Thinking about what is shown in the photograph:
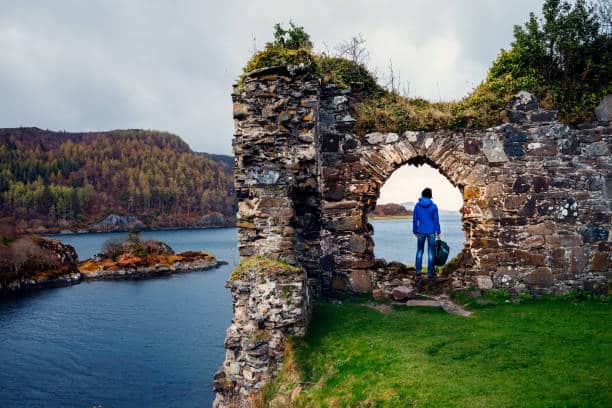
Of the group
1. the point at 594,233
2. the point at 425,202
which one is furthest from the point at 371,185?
the point at 594,233

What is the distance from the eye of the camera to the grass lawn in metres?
4.19

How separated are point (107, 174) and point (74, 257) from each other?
85.5m

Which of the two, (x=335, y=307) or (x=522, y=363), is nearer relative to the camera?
(x=522, y=363)

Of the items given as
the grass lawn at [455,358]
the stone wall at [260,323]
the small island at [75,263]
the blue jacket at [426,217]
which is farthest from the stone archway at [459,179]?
the small island at [75,263]

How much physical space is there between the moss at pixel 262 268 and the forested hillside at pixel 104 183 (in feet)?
347

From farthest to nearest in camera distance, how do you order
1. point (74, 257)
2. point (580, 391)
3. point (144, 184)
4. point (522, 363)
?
1. point (144, 184)
2. point (74, 257)
3. point (522, 363)
4. point (580, 391)

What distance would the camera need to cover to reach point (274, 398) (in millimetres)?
5758

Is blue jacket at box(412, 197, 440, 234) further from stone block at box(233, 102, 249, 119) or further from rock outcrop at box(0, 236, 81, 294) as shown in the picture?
rock outcrop at box(0, 236, 81, 294)

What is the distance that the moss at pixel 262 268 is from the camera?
6398mm

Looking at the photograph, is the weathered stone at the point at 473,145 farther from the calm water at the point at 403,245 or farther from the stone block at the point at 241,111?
the calm water at the point at 403,245

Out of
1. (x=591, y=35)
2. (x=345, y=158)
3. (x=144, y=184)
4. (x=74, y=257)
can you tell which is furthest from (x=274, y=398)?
(x=144, y=184)

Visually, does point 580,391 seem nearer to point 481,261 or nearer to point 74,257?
point 481,261

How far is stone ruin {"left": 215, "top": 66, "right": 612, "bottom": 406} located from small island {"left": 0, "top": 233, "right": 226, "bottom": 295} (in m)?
32.1

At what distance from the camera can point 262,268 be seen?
6500mm
